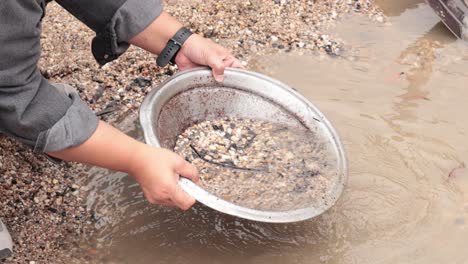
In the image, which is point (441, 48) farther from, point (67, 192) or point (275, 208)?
point (67, 192)

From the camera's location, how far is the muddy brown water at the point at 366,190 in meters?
2.37

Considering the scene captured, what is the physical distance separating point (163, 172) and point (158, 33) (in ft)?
2.41

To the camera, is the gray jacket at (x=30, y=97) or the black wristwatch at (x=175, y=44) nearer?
the gray jacket at (x=30, y=97)

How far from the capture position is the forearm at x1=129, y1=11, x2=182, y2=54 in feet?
7.87

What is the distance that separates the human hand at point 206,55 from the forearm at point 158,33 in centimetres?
7

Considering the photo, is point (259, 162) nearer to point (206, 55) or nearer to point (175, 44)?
point (206, 55)

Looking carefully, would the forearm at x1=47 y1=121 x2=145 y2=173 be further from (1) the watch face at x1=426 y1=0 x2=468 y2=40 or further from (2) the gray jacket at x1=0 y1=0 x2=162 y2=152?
(1) the watch face at x1=426 y1=0 x2=468 y2=40

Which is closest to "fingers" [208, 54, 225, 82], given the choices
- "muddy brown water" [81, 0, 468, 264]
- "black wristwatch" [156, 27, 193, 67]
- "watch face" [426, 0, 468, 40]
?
"black wristwatch" [156, 27, 193, 67]

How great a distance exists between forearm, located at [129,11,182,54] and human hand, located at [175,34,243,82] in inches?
2.9

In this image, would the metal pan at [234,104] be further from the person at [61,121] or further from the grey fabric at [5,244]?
the grey fabric at [5,244]

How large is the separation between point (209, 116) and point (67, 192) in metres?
0.66

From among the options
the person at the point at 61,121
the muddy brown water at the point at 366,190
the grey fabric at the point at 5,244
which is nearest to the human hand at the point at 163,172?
the person at the point at 61,121

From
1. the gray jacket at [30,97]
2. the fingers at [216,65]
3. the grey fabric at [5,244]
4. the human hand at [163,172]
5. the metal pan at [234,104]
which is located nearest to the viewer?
the gray jacket at [30,97]

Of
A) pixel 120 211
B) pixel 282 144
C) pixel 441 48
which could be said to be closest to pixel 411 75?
pixel 441 48
